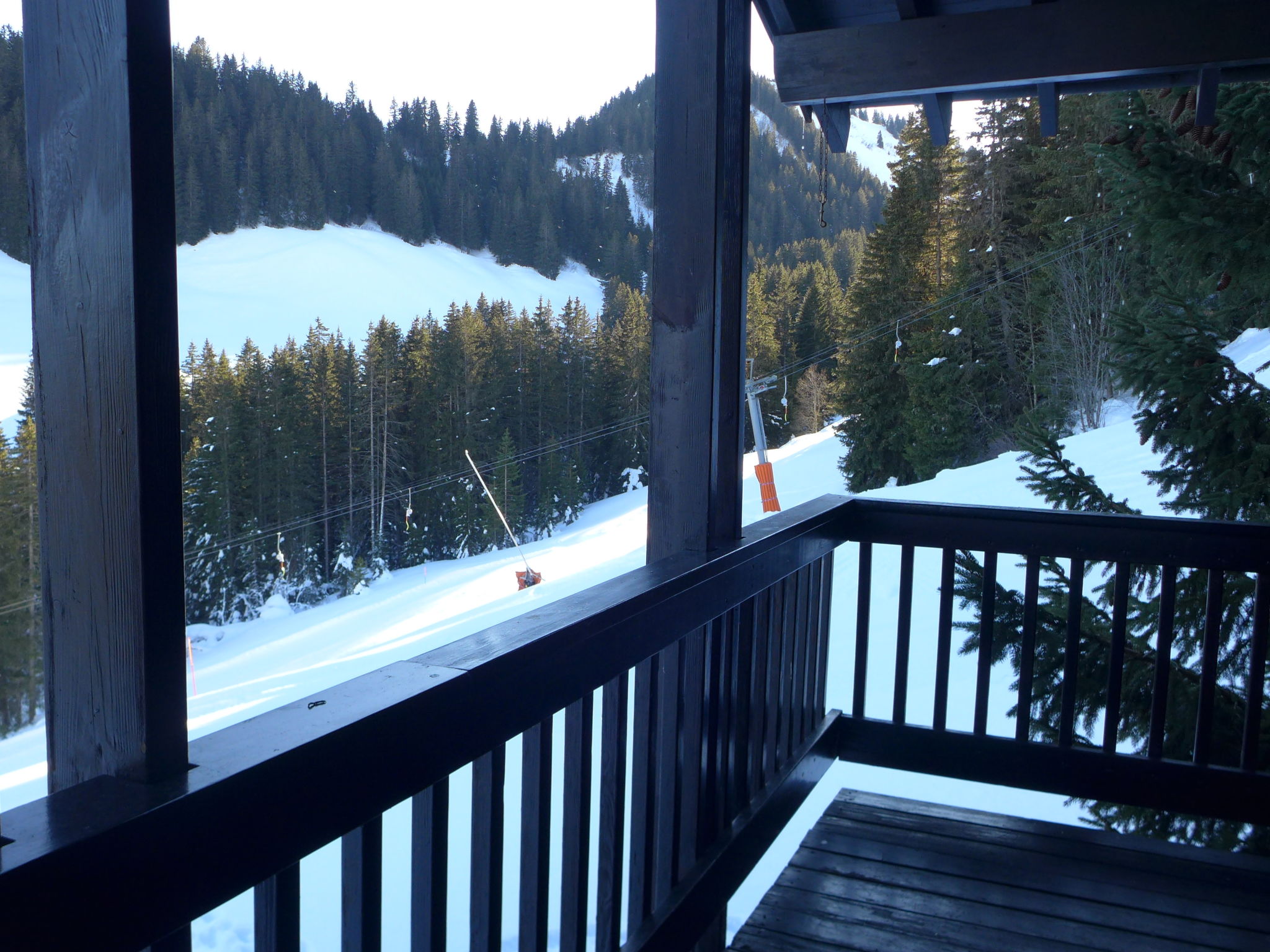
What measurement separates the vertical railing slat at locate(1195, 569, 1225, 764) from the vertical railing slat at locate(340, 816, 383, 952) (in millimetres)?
2110

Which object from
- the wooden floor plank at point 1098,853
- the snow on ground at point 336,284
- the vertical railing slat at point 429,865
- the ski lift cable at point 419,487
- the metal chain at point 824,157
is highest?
the snow on ground at point 336,284

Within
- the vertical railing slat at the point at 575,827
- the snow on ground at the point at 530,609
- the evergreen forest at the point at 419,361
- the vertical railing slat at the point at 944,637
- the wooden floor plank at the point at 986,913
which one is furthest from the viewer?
the evergreen forest at the point at 419,361

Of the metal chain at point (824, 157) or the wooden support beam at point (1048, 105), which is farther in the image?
the metal chain at point (824, 157)

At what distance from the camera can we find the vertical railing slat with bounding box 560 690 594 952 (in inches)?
56.5

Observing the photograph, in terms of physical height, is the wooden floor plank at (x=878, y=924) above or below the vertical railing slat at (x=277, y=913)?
below

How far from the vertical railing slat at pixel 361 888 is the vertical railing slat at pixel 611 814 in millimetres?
566

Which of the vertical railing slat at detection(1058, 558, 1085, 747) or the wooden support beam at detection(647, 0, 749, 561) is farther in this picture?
the vertical railing slat at detection(1058, 558, 1085, 747)

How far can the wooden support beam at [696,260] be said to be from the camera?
1.83 metres

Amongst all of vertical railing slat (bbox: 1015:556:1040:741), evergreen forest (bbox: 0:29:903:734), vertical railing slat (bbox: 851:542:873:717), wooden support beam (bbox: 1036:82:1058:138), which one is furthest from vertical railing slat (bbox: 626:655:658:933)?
evergreen forest (bbox: 0:29:903:734)

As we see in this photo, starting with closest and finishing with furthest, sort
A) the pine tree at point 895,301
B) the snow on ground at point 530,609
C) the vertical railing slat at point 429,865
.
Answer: the vertical railing slat at point 429,865, the snow on ground at point 530,609, the pine tree at point 895,301

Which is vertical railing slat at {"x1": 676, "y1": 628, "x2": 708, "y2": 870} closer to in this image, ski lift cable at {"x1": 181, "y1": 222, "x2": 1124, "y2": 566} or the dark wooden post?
the dark wooden post

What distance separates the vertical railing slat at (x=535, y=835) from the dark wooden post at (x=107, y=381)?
58 centimetres

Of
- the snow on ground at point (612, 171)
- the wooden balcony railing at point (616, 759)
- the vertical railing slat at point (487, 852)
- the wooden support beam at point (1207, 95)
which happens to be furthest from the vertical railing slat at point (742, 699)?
the snow on ground at point (612, 171)

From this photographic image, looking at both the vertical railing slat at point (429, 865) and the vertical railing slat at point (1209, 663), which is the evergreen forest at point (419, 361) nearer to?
the vertical railing slat at point (1209, 663)
